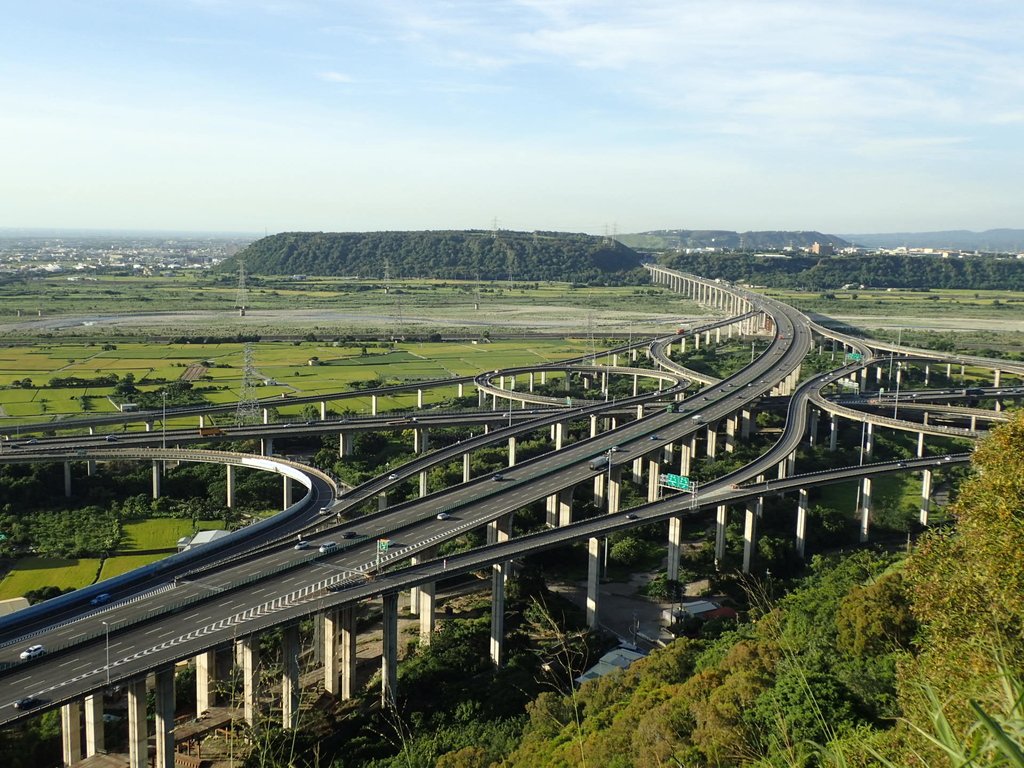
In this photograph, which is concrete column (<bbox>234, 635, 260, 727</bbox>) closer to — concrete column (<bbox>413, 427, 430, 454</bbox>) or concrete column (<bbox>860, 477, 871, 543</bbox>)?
concrete column (<bbox>860, 477, 871, 543</bbox>)

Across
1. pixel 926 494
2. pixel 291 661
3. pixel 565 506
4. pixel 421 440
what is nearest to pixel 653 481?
pixel 565 506

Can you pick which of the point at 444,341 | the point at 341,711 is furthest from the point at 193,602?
the point at 444,341

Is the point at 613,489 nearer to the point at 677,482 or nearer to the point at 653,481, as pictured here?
the point at 653,481

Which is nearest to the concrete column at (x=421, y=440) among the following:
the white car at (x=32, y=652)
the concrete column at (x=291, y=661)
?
the concrete column at (x=291, y=661)

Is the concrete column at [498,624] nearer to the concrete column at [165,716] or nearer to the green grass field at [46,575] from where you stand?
the concrete column at [165,716]

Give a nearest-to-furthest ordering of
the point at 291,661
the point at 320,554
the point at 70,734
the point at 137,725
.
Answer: the point at 137,725 < the point at 70,734 < the point at 291,661 < the point at 320,554

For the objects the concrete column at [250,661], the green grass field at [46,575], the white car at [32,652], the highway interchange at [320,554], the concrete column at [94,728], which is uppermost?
the white car at [32,652]
